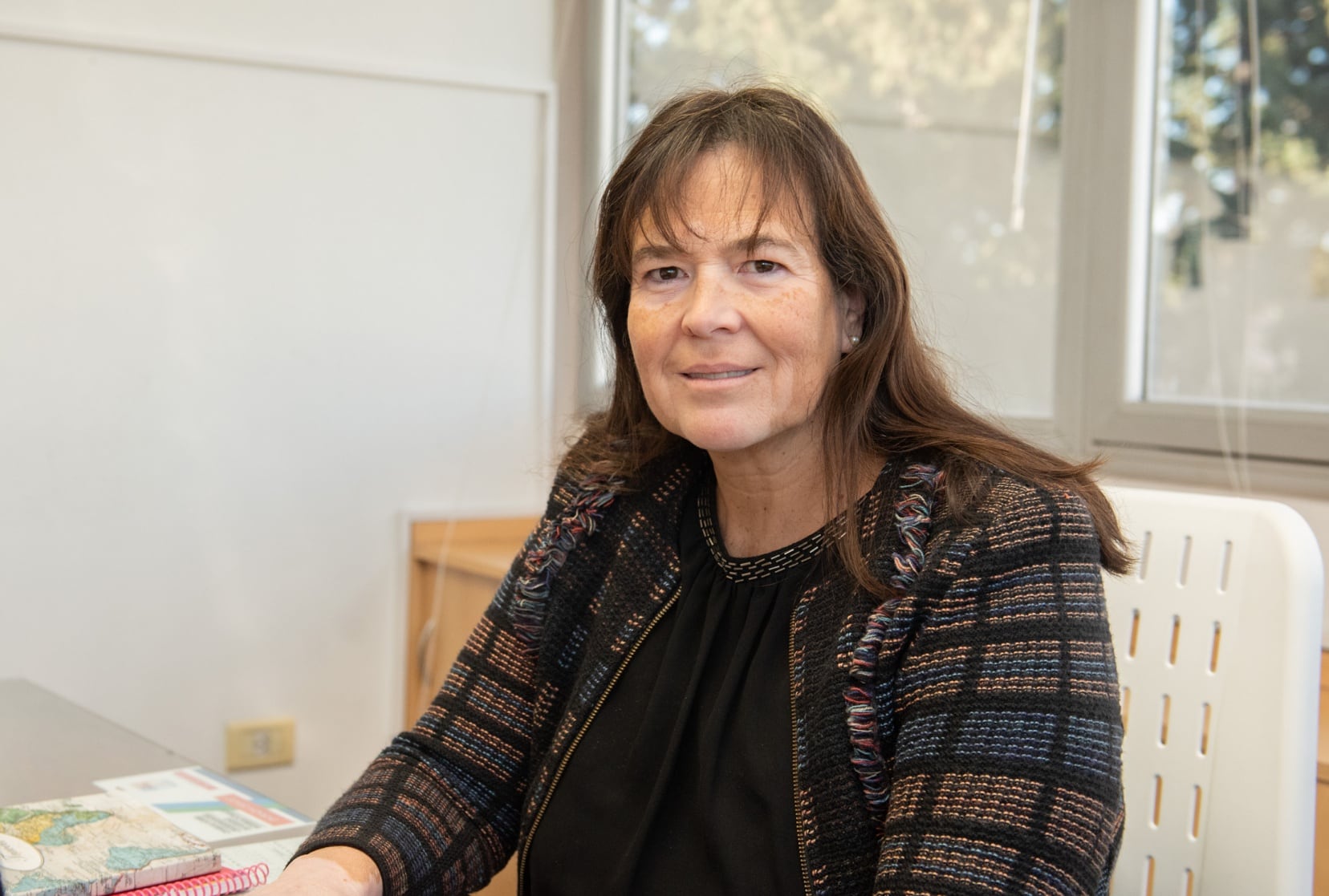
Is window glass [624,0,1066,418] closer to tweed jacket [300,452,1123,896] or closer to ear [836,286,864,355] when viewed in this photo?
ear [836,286,864,355]

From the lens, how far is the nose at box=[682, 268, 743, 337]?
3.94ft

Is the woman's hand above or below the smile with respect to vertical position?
below

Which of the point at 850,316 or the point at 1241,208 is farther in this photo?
the point at 1241,208

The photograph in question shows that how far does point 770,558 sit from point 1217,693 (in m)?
0.41

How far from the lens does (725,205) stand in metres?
1.22

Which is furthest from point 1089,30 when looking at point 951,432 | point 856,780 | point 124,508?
point 124,508

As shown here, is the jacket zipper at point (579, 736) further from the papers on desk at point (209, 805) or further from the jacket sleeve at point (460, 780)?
the papers on desk at point (209, 805)

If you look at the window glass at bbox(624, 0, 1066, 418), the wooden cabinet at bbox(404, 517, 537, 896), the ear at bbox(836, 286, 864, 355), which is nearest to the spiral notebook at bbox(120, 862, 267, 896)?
the ear at bbox(836, 286, 864, 355)

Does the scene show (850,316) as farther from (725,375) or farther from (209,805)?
(209,805)

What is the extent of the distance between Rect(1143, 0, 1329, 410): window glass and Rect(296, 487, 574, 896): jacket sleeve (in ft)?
3.67

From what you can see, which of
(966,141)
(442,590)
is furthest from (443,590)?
(966,141)

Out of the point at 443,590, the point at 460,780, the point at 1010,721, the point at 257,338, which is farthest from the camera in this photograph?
the point at 443,590

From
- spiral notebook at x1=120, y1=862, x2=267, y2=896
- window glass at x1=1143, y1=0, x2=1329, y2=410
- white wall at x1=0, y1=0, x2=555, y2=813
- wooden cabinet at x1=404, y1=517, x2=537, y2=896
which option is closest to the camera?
spiral notebook at x1=120, y1=862, x2=267, y2=896

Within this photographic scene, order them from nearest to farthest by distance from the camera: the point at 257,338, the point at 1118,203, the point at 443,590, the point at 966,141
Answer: the point at 1118,203, the point at 966,141, the point at 257,338, the point at 443,590
